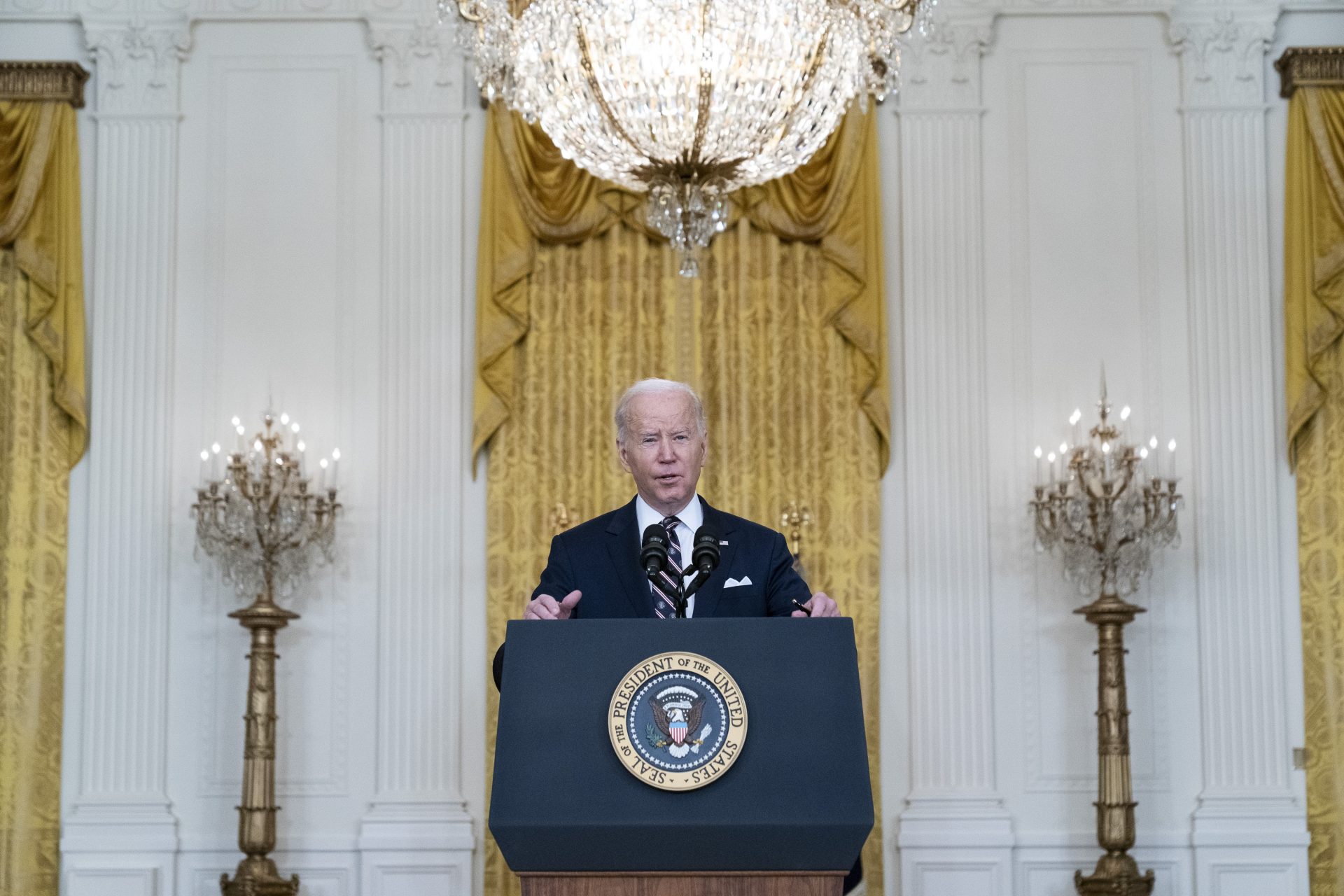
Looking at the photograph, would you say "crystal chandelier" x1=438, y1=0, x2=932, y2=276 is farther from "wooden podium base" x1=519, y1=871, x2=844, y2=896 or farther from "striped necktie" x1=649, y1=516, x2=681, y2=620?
"wooden podium base" x1=519, y1=871, x2=844, y2=896

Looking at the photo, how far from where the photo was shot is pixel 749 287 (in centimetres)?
794

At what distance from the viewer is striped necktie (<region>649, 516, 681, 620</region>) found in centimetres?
321

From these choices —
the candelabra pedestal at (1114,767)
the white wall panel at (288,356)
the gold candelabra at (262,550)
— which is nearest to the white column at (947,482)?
the candelabra pedestal at (1114,767)

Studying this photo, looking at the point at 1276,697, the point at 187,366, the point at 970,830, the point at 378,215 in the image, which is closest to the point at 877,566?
the point at 970,830

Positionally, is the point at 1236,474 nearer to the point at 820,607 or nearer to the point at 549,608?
the point at 820,607

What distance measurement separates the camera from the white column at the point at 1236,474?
748cm

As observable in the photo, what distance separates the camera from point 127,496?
7.81 m

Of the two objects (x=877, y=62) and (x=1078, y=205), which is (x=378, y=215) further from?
(x=1078, y=205)

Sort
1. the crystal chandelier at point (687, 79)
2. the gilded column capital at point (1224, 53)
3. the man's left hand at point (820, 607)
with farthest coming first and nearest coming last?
the gilded column capital at point (1224, 53)
the crystal chandelier at point (687, 79)
the man's left hand at point (820, 607)

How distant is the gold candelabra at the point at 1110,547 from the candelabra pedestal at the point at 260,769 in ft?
12.0

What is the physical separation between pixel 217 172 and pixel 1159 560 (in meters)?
5.16

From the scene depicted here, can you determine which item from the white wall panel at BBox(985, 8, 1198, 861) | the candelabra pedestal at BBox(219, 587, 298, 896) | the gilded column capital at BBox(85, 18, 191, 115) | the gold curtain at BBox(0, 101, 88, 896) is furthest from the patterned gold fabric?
the gold curtain at BBox(0, 101, 88, 896)

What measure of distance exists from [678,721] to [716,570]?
0.84 meters

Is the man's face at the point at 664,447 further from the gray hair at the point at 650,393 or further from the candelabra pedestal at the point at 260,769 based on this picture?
the candelabra pedestal at the point at 260,769
